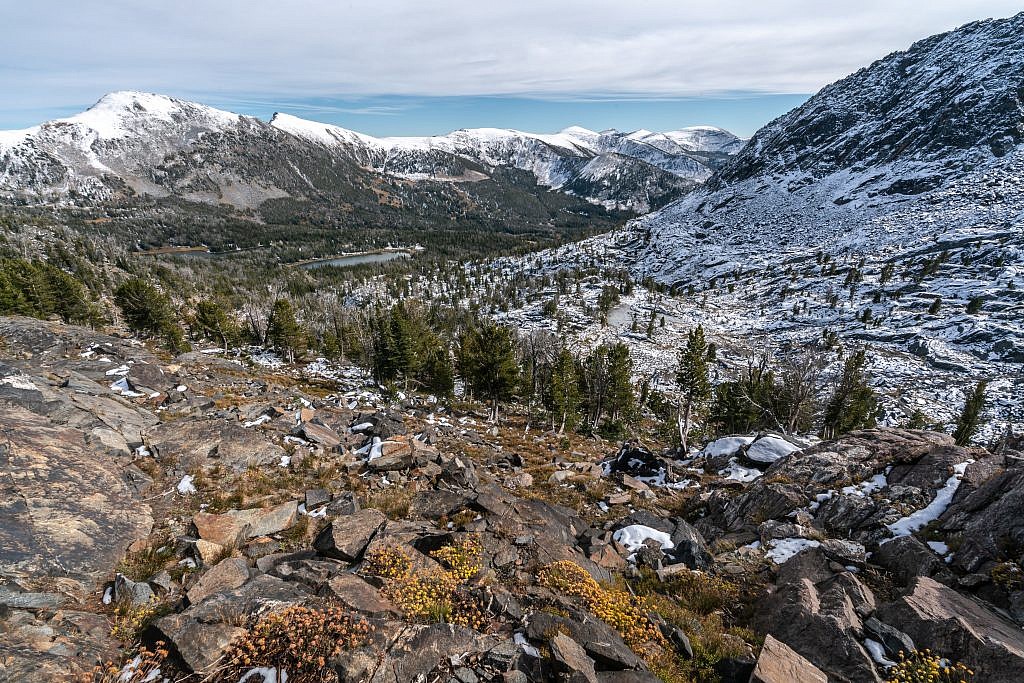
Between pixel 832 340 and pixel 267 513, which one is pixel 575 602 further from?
pixel 832 340

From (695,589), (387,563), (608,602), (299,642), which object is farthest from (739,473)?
(299,642)

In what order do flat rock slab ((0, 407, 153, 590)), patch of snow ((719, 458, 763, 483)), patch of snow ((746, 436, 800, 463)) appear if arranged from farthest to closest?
patch of snow ((746, 436, 800, 463)) → patch of snow ((719, 458, 763, 483)) → flat rock slab ((0, 407, 153, 590))

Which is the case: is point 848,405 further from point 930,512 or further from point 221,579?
point 221,579

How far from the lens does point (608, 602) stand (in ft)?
36.7

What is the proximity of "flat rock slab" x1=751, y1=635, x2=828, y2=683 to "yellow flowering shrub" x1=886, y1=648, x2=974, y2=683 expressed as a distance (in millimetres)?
1733

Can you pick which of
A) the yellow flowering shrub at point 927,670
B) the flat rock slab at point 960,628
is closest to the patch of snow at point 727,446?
the flat rock slab at point 960,628

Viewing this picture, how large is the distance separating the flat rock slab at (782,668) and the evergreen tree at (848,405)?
45739 millimetres

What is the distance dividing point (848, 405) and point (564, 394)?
129ft

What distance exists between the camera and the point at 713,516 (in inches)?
806

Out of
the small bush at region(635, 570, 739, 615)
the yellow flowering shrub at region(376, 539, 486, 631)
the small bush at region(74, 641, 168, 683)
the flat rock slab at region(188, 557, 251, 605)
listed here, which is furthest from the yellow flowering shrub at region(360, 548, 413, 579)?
the small bush at region(635, 570, 739, 615)

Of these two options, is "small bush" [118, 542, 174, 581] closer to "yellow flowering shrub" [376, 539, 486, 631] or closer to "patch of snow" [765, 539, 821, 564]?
"yellow flowering shrub" [376, 539, 486, 631]

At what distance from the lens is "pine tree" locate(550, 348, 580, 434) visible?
53.9m

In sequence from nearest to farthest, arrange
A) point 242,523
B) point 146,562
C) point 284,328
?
point 146,562 < point 242,523 < point 284,328

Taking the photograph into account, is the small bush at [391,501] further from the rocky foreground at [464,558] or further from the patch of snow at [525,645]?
the patch of snow at [525,645]
